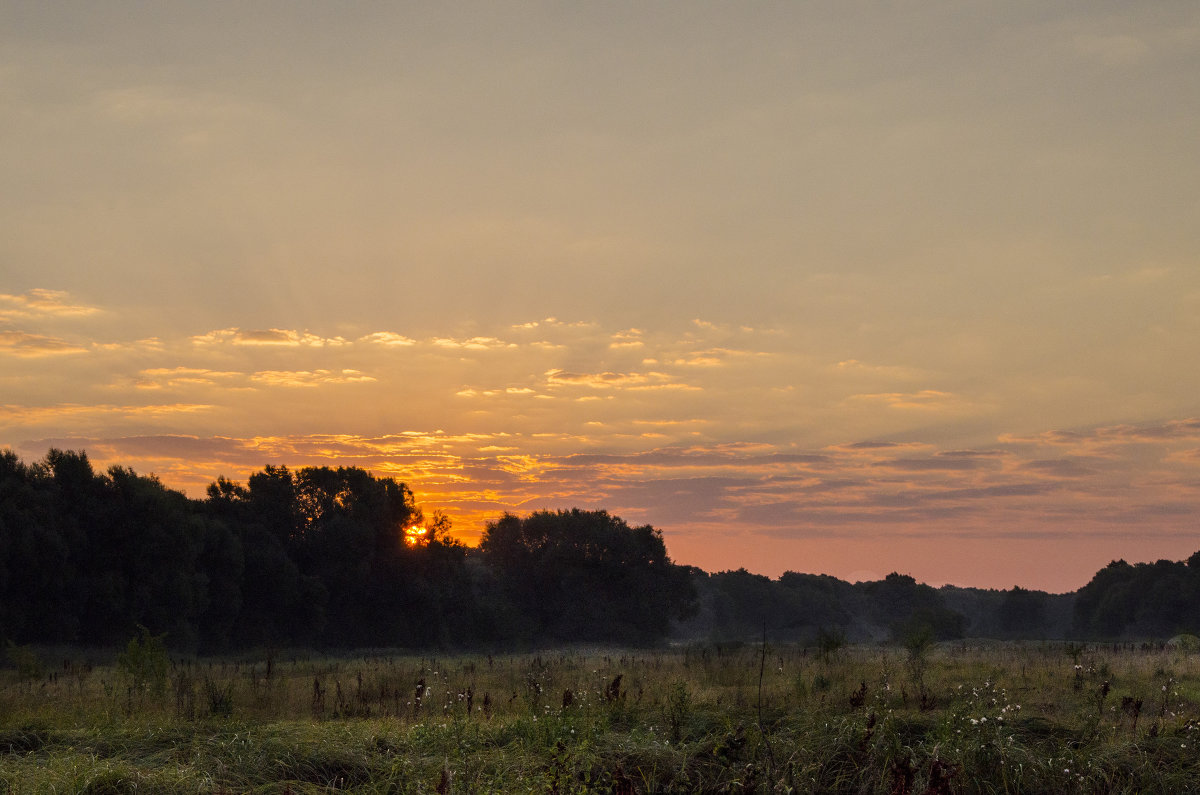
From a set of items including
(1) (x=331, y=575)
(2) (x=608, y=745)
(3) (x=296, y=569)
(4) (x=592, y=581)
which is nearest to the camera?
(2) (x=608, y=745)

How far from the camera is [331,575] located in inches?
2275

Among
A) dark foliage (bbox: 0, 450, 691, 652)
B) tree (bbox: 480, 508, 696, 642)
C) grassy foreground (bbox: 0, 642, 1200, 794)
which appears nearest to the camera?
grassy foreground (bbox: 0, 642, 1200, 794)

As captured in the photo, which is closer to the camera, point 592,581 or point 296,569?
point 296,569

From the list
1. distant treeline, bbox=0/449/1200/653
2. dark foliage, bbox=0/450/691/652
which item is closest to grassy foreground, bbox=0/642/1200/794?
distant treeline, bbox=0/449/1200/653

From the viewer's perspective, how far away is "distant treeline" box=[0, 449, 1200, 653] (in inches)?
1719

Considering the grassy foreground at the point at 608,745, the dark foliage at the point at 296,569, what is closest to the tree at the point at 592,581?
the dark foliage at the point at 296,569

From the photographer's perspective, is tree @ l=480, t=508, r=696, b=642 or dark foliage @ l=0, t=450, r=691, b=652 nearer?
dark foliage @ l=0, t=450, r=691, b=652

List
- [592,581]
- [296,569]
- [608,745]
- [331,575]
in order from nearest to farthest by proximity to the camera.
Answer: [608,745]
[296,569]
[331,575]
[592,581]

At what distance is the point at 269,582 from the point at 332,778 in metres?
46.3

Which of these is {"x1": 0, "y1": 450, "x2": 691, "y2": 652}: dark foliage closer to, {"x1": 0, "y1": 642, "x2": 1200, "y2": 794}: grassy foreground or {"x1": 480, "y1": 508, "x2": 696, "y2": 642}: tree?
{"x1": 480, "y1": 508, "x2": 696, "y2": 642}: tree

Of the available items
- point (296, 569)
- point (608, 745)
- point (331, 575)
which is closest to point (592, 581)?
point (331, 575)

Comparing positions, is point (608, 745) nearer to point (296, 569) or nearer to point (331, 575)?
point (296, 569)

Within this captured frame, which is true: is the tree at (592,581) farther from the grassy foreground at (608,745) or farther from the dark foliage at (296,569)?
the grassy foreground at (608,745)

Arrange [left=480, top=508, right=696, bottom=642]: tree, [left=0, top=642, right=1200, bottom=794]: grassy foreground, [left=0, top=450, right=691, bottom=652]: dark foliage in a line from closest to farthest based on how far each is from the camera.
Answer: [left=0, top=642, right=1200, bottom=794]: grassy foreground < [left=0, top=450, right=691, bottom=652]: dark foliage < [left=480, top=508, right=696, bottom=642]: tree
